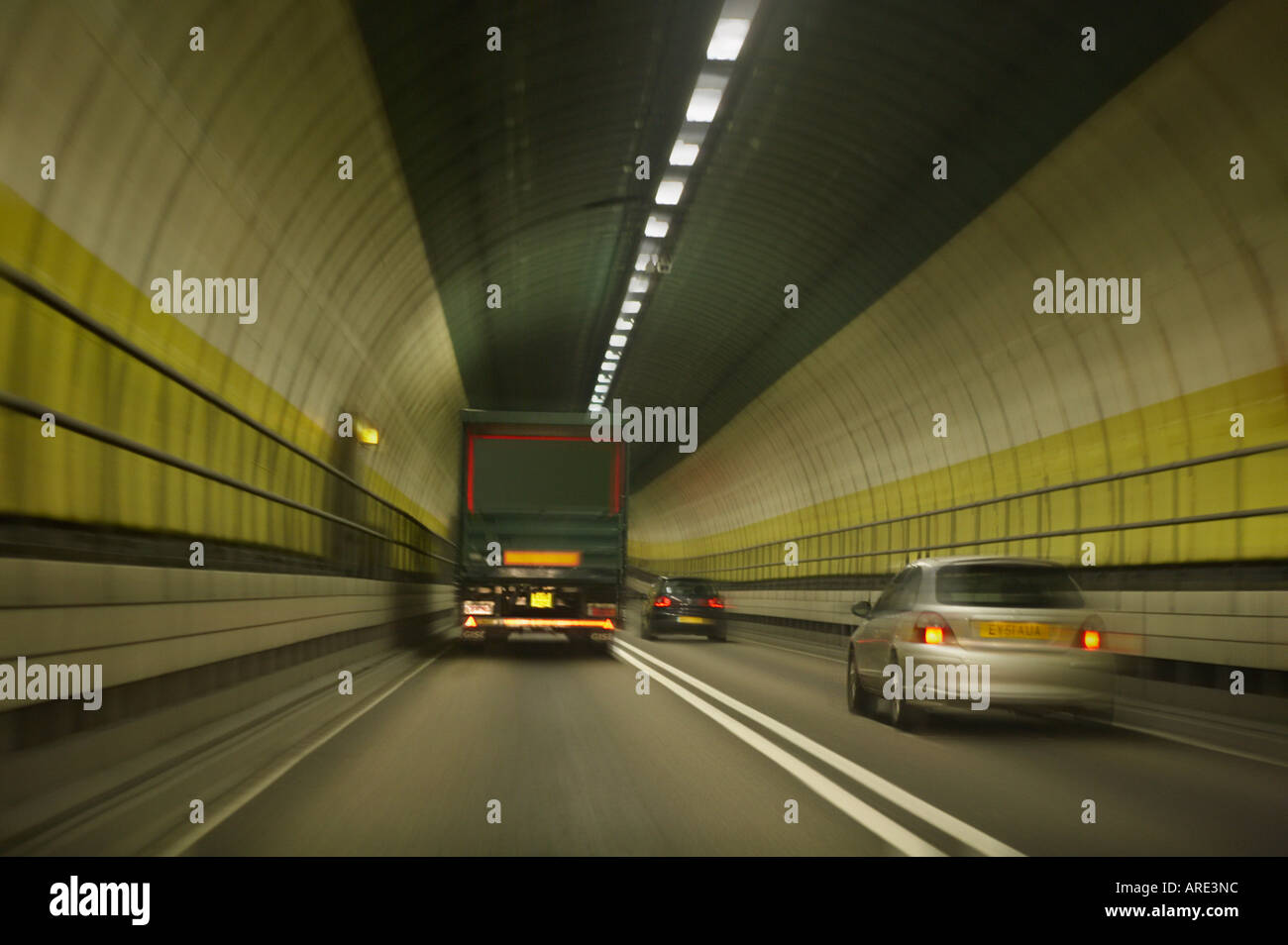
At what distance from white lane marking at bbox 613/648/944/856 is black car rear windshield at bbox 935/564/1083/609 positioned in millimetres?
2090

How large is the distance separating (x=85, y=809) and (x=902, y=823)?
161 inches

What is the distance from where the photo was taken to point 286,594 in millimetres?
13836

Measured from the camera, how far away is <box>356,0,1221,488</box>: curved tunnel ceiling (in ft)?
47.4

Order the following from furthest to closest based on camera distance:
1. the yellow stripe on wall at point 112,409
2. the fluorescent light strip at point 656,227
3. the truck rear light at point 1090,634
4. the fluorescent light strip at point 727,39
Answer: the fluorescent light strip at point 656,227, the fluorescent light strip at point 727,39, the truck rear light at point 1090,634, the yellow stripe on wall at point 112,409

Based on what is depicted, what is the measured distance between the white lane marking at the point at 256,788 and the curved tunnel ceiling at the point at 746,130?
6.26m

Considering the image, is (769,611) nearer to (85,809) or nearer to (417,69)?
(417,69)

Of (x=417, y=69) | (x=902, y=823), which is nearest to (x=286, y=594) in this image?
(x=417, y=69)

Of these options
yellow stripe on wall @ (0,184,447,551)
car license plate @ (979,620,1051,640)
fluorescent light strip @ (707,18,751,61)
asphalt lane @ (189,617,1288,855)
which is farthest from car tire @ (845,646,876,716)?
fluorescent light strip @ (707,18,751,61)

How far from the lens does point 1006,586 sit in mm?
11750

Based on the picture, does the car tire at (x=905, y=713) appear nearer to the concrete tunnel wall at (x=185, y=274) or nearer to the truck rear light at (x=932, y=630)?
the truck rear light at (x=932, y=630)

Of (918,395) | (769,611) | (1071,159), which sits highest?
(1071,159)

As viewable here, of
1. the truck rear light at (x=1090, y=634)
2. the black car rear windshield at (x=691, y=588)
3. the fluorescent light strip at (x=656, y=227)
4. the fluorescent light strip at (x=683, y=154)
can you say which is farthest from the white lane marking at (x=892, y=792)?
the black car rear windshield at (x=691, y=588)

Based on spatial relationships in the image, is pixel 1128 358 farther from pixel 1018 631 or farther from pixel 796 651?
pixel 796 651

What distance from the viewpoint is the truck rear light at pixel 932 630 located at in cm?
1140
